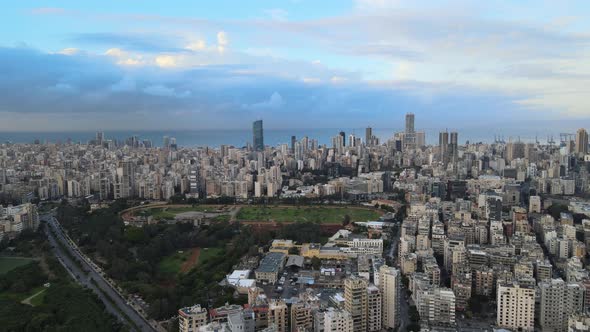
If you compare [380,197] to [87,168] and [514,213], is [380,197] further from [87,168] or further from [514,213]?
[87,168]

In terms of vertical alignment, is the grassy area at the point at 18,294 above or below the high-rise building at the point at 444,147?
below

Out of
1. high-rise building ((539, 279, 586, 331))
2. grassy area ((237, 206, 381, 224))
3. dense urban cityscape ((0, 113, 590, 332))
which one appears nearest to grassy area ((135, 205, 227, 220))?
dense urban cityscape ((0, 113, 590, 332))

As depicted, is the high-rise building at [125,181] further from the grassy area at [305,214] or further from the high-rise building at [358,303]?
the high-rise building at [358,303]

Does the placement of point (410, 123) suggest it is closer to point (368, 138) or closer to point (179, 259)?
point (368, 138)

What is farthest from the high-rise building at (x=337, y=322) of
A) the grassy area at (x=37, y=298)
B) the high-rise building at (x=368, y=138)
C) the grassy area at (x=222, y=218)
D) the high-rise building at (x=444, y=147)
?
the high-rise building at (x=368, y=138)

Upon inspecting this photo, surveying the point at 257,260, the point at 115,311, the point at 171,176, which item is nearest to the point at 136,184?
the point at 171,176

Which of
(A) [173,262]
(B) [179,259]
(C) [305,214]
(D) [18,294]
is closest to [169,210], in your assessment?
(C) [305,214]
